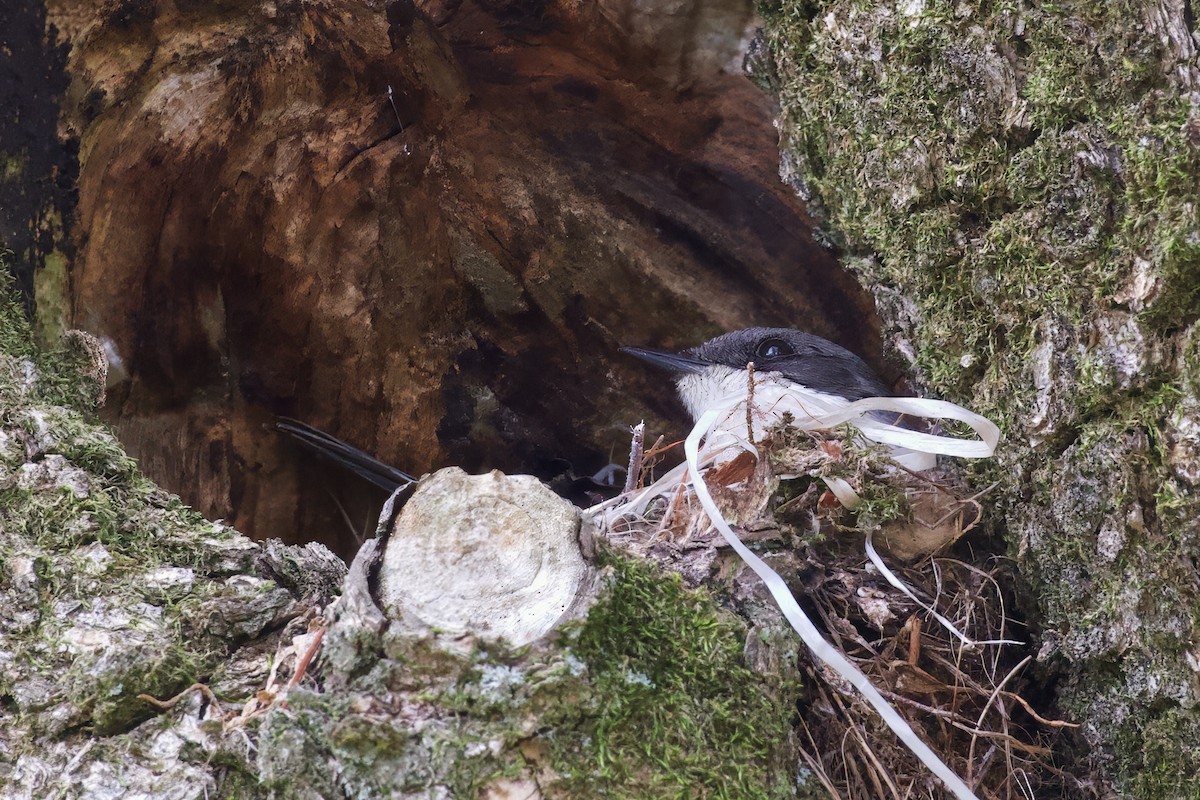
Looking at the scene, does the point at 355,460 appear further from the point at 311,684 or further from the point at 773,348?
the point at 311,684

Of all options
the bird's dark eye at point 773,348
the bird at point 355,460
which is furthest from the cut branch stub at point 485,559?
the bird's dark eye at point 773,348

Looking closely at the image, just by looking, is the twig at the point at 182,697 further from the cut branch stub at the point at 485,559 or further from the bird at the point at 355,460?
the bird at the point at 355,460

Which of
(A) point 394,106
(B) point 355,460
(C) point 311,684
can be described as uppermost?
(A) point 394,106

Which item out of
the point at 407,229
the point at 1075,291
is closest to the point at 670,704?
the point at 1075,291

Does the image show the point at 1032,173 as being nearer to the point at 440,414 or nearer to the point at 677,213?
the point at 677,213

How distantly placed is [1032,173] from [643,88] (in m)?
1.68

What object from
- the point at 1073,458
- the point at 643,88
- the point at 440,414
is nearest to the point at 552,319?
the point at 440,414

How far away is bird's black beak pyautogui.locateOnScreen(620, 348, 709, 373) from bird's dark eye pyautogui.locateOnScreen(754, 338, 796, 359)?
0.21m

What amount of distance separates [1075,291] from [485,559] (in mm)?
1163

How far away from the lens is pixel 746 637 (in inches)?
64.0

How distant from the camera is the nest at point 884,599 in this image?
1.73 meters

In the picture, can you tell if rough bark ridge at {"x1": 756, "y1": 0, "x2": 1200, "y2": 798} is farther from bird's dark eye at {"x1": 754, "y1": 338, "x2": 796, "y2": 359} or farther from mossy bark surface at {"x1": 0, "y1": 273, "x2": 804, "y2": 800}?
bird's dark eye at {"x1": 754, "y1": 338, "x2": 796, "y2": 359}

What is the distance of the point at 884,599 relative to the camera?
6.40 feet

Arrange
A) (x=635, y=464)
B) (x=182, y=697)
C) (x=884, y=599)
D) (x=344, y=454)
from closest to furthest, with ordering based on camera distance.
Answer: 1. (x=182, y=697)
2. (x=884, y=599)
3. (x=635, y=464)
4. (x=344, y=454)
